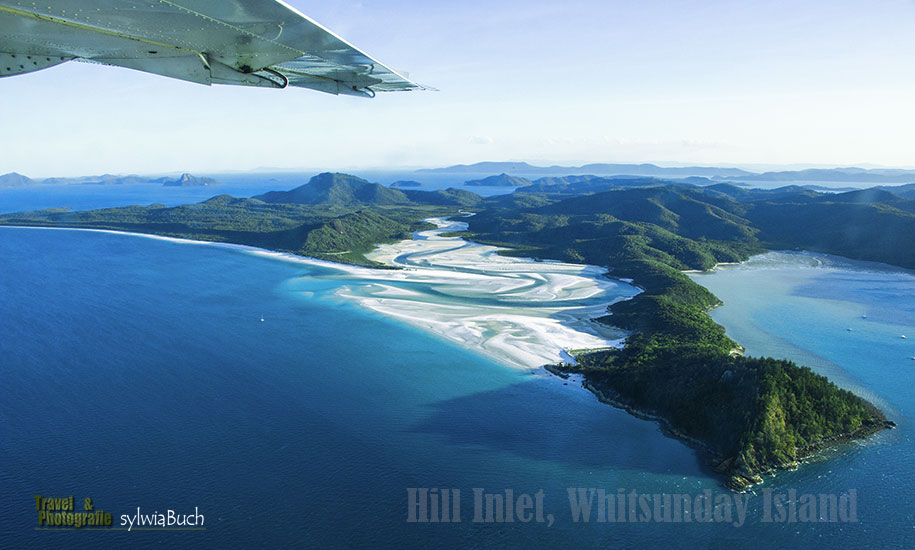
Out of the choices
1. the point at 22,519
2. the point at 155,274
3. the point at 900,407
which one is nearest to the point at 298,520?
the point at 22,519

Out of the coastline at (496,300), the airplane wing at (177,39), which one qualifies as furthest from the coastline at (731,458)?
the airplane wing at (177,39)

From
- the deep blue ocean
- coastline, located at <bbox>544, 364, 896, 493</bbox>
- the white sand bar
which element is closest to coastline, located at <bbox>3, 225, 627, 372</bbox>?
the white sand bar

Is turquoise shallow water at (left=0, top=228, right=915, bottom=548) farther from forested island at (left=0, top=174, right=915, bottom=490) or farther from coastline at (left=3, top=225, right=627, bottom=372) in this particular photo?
coastline at (left=3, top=225, right=627, bottom=372)

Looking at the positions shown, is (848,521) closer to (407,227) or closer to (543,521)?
(543,521)

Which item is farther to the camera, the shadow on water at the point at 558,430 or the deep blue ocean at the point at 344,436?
the shadow on water at the point at 558,430

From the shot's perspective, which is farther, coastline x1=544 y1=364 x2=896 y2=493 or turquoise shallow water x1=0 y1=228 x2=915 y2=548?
coastline x1=544 y1=364 x2=896 y2=493

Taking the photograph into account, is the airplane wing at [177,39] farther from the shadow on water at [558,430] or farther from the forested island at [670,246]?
the forested island at [670,246]
